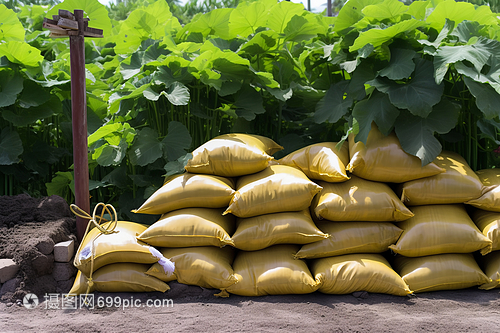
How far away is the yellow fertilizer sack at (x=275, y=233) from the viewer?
2156mm

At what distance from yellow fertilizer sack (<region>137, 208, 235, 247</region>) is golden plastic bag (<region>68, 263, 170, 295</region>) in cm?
16

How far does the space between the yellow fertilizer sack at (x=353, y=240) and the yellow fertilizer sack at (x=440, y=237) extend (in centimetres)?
6

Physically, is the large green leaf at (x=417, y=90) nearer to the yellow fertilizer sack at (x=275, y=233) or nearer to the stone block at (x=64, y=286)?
the yellow fertilizer sack at (x=275, y=233)

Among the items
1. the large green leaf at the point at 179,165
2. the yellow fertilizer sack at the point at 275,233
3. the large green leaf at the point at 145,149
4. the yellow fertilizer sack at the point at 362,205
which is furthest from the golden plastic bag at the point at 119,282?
the yellow fertilizer sack at the point at 362,205

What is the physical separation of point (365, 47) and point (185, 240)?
1378 mm

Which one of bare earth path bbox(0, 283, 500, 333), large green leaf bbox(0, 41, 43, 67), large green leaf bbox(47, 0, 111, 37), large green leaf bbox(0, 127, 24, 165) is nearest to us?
bare earth path bbox(0, 283, 500, 333)

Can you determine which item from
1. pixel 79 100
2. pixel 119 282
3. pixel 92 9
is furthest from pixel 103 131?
pixel 92 9

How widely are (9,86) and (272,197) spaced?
1.89 metres

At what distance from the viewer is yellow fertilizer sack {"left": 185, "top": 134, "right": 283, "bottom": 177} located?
2.29m

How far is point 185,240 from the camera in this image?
2.14 meters

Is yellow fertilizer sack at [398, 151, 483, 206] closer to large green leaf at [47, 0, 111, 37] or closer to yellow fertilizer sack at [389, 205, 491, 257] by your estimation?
yellow fertilizer sack at [389, 205, 491, 257]

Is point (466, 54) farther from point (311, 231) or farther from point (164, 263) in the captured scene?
point (164, 263)

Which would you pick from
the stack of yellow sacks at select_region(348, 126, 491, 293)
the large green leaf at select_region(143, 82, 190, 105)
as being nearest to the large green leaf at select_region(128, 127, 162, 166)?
the large green leaf at select_region(143, 82, 190, 105)

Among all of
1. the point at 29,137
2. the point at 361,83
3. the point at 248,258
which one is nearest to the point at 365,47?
the point at 361,83
